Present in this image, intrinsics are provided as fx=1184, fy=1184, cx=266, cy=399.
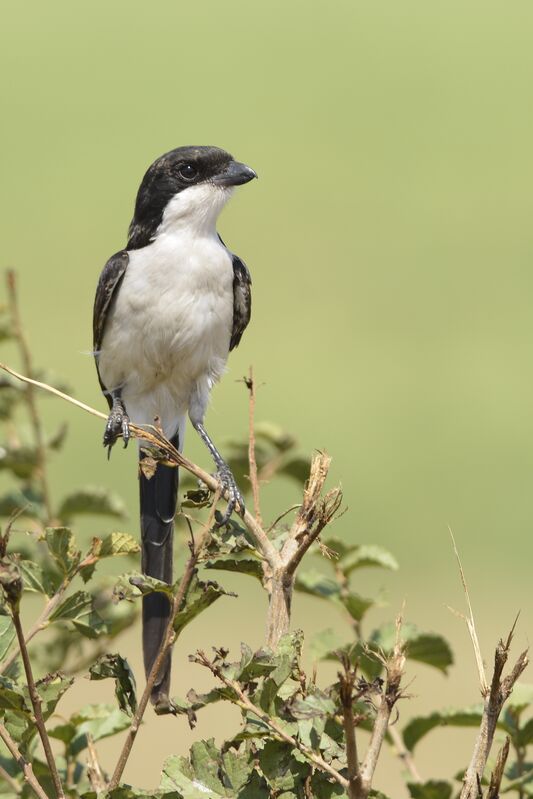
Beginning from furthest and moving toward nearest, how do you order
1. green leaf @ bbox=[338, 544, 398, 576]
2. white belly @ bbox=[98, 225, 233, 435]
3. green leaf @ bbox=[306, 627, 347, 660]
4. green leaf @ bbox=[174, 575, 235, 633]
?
white belly @ bbox=[98, 225, 233, 435] < green leaf @ bbox=[338, 544, 398, 576] < green leaf @ bbox=[306, 627, 347, 660] < green leaf @ bbox=[174, 575, 235, 633]

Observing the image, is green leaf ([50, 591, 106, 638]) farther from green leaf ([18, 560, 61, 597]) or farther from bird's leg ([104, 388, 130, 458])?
bird's leg ([104, 388, 130, 458])

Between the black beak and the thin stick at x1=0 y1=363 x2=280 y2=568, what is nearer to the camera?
the thin stick at x1=0 y1=363 x2=280 y2=568

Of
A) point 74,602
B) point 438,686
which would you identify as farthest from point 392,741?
point 438,686

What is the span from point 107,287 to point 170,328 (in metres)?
0.31

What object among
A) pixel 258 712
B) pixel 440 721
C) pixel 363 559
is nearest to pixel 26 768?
pixel 258 712

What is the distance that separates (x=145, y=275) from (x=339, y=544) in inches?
65.3

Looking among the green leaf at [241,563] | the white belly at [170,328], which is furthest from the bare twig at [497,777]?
the white belly at [170,328]

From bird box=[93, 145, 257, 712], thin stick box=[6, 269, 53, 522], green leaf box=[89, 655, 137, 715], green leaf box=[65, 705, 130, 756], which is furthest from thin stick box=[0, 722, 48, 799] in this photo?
bird box=[93, 145, 257, 712]

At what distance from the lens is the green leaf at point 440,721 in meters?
2.19

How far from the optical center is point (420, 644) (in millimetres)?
2453

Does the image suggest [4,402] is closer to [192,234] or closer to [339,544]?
[192,234]

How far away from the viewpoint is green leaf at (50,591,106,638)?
1.97m

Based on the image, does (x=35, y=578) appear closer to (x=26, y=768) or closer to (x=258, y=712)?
(x=26, y=768)

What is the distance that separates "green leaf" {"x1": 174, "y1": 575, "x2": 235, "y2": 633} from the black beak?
8.72ft
